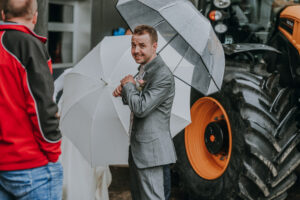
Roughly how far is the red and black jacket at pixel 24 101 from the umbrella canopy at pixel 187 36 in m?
1.09

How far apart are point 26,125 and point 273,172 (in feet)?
6.83

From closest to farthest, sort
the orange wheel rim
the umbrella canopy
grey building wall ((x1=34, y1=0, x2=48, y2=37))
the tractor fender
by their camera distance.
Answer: the umbrella canopy → the tractor fender → grey building wall ((x1=34, y1=0, x2=48, y2=37)) → the orange wheel rim

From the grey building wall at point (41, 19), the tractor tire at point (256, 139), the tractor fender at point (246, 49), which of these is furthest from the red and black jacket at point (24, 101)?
the tractor fender at point (246, 49)

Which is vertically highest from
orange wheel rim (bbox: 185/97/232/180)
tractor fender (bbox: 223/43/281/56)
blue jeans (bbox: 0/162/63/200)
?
tractor fender (bbox: 223/43/281/56)

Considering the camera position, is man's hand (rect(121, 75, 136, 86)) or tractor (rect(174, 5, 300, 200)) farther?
tractor (rect(174, 5, 300, 200))

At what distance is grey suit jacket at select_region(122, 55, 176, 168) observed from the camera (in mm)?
2840

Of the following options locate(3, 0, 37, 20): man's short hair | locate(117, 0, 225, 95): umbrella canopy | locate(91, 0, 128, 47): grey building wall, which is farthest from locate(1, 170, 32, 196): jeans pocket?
locate(91, 0, 128, 47): grey building wall

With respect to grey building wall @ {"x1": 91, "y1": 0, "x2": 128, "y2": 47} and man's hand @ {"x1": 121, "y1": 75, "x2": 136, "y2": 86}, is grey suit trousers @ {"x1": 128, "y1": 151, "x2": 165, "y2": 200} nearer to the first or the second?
man's hand @ {"x1": 121, "y1": 75, "x2": 136, "y2": 86}

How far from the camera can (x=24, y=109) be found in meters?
2.15

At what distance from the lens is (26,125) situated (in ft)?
7.09

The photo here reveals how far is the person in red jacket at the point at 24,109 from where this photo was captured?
6.85ft

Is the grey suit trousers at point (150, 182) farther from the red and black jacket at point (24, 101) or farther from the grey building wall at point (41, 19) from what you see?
the grey building wall at point (41, 19)

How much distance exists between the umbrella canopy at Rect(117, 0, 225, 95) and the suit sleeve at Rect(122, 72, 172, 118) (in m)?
0.31

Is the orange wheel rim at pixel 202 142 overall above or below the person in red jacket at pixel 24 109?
below
